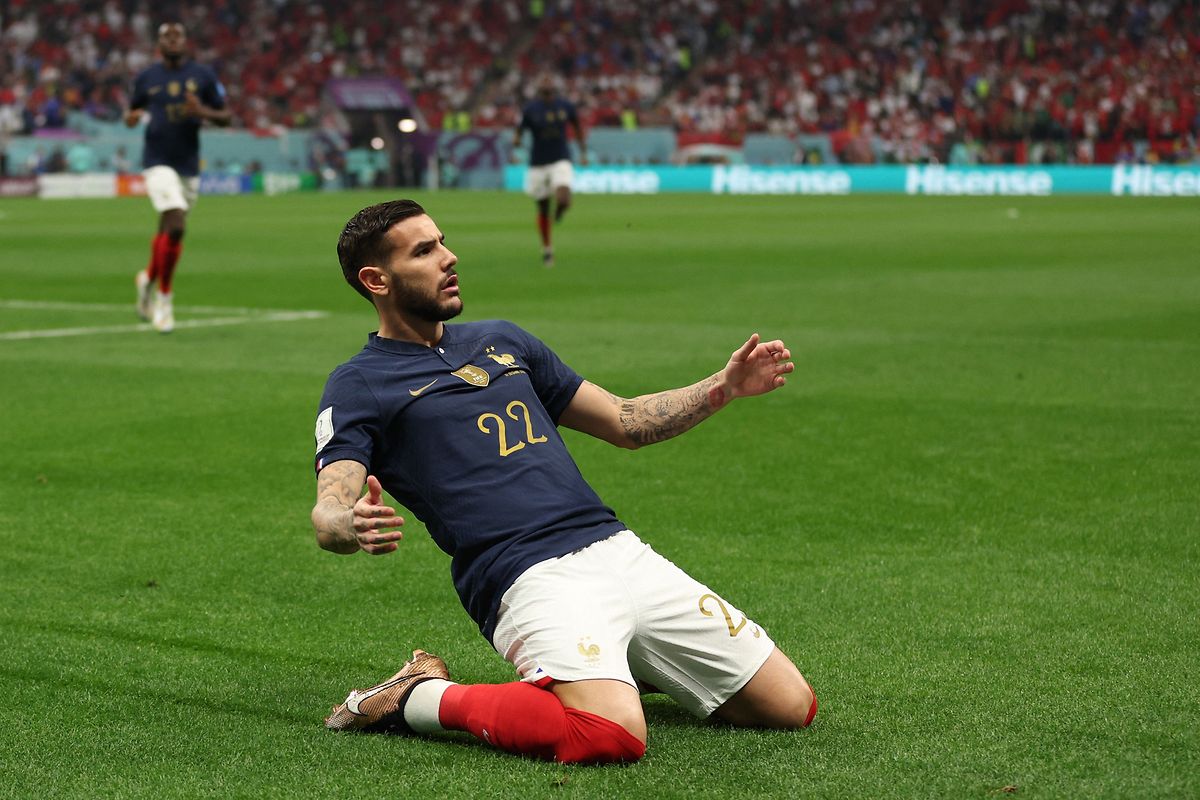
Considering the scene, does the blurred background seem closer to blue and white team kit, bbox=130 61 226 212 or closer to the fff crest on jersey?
blue and white team kit, bbox=130 61 226 212

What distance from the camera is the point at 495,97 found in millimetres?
57938

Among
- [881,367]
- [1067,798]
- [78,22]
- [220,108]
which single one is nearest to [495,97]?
[78,22]

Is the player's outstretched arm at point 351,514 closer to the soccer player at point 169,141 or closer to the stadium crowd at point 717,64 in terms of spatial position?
the soccer player at point 169,141

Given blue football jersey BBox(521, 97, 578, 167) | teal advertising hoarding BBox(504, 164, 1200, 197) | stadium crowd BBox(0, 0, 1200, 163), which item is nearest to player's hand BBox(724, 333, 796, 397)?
blue football jersey BBox(521, 97, 578, 167)

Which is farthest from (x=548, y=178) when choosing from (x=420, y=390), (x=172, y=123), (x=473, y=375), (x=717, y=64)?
(x=717, y=64)

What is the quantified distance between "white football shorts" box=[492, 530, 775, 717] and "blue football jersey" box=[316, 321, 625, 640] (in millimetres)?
67

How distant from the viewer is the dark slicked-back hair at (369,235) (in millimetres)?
4547

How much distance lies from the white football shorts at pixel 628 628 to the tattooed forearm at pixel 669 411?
0.46 m

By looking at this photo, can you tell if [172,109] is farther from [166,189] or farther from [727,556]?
[727,556]

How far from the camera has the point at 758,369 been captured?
4711 mm

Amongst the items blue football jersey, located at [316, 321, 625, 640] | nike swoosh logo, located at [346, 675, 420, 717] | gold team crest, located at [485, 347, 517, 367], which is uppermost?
gold team crest, located at [485, 347, 517, 367]

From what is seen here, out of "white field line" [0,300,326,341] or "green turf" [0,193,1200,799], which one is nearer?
"green turf" [0,193,1200,799]

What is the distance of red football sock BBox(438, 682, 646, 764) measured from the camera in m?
4.09

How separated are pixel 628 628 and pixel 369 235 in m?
1.29
